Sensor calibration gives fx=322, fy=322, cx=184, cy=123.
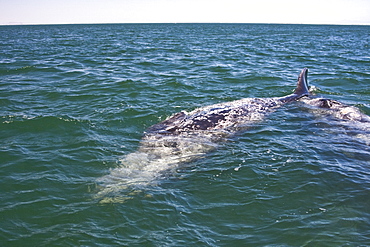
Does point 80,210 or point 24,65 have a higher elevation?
point 24,65

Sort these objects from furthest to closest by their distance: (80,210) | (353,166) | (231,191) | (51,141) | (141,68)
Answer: (141,68) < (51,141) < (353,166) < (231,191) < (80,210)

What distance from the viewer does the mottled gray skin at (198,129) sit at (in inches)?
340

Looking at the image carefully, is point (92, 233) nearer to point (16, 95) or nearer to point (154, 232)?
point (154, 232)

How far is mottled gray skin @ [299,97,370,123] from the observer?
429 inches

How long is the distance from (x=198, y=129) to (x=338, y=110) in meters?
5.54

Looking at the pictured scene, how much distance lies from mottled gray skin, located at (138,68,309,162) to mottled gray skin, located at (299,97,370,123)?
6.04 feet

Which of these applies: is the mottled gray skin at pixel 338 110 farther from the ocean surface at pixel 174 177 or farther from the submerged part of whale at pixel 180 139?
the submerged part of whale at pixel 180 139

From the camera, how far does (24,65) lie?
2078 centimetres

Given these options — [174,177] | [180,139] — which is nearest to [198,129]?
[180,139]

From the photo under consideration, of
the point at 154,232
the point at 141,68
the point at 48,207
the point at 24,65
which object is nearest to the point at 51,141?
the point at 48,207

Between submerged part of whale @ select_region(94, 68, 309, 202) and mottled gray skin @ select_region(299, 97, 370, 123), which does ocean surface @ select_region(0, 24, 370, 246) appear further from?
mottled gray skin @ select_region(299, 97, 370, 123)

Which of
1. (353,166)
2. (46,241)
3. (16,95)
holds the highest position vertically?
(16,95)

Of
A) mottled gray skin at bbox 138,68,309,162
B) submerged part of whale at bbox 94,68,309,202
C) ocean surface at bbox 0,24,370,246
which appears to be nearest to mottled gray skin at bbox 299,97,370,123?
ocean surface at bbox 0,24,370,246

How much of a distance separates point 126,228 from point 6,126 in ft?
22.5
